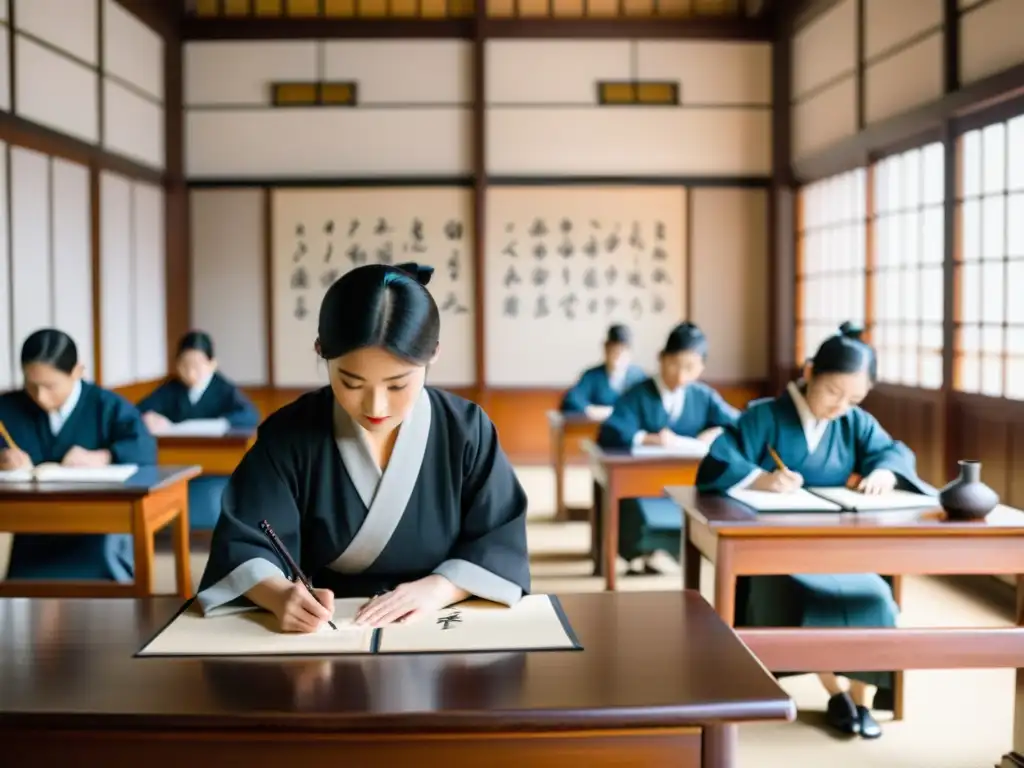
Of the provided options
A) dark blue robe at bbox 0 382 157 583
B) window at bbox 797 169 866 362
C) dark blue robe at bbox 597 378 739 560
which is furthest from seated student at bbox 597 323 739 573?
window at bbox 797 169 866 362

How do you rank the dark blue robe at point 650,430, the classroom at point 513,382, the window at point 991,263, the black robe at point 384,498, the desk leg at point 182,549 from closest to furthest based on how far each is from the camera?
the classroom at point 513,382
the black robe at point 384,498
the desk leg at point 182,549
the dark blue robe at point 650,430
the window at point 991,263

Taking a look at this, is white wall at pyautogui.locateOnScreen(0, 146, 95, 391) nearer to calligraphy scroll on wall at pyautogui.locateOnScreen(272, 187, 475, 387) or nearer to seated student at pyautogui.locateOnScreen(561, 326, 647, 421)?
calligraphy scroll on wall at pyautogui.locateOnScreen(272, 187, 475, 387)

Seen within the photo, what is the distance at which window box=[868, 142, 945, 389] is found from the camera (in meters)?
5.63

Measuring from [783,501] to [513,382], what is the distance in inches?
222

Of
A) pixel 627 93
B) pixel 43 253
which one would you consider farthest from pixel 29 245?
pixel 627 93

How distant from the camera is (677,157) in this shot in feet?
27.4

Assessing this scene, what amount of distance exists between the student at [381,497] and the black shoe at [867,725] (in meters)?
1.62

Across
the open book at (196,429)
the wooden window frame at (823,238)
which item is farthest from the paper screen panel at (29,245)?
the wooden window frame at (823,238)

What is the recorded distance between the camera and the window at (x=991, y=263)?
479 centimetres

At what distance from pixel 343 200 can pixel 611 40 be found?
2435 mm

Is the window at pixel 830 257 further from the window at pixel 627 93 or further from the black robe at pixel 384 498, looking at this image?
the black robe at pixel 384 498

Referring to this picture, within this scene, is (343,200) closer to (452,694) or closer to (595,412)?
(595,412)

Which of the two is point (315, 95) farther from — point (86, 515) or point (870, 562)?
point (870, 562)

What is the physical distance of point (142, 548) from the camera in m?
3.44
